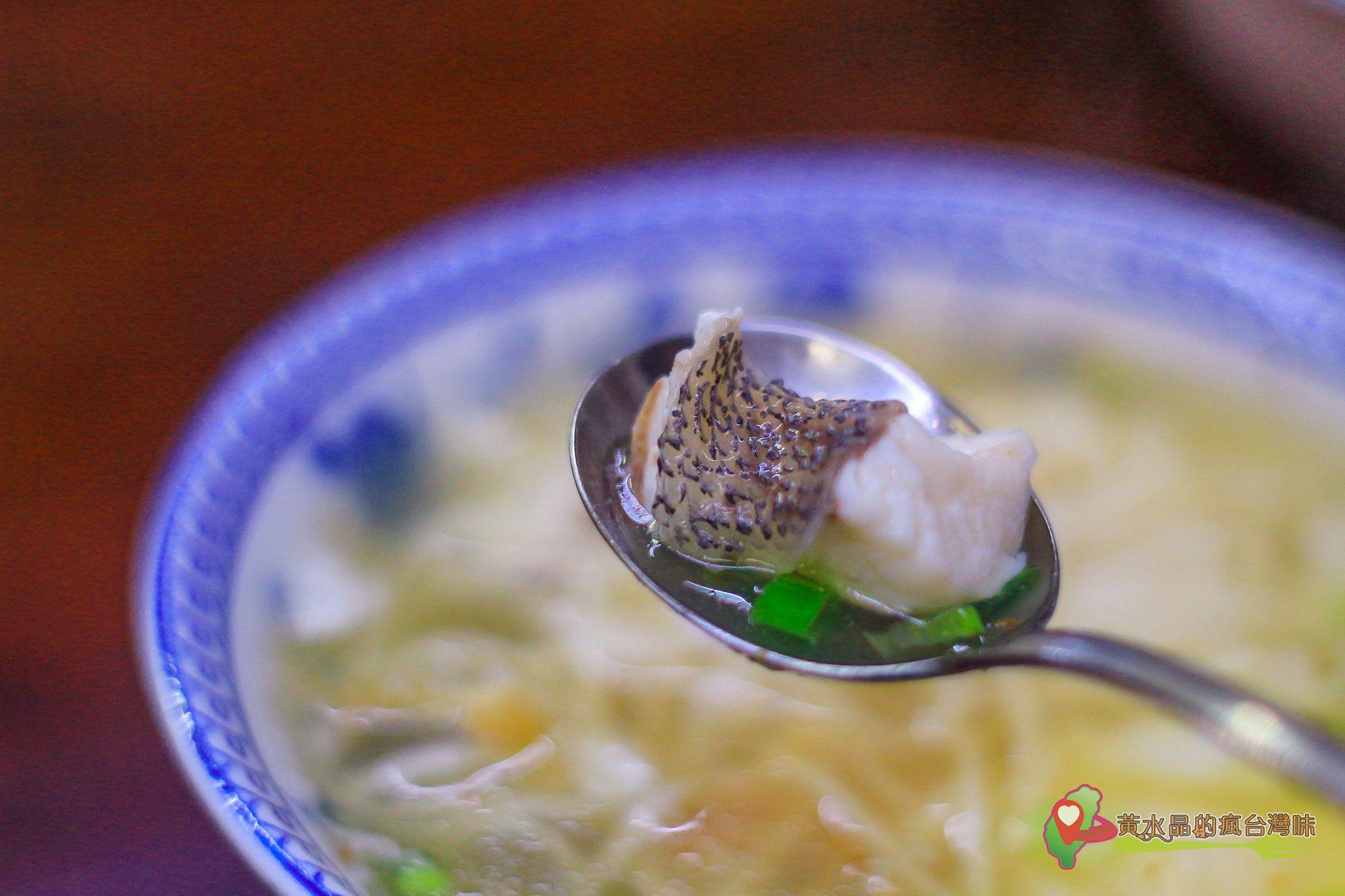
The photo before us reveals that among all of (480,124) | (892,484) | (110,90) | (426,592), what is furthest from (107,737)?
(110,90)

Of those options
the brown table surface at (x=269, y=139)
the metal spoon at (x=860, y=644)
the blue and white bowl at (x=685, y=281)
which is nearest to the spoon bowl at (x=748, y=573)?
the metal spoon at (x=860, y=644)

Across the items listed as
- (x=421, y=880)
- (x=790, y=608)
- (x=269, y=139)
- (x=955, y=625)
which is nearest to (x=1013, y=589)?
(x=955, y=625)

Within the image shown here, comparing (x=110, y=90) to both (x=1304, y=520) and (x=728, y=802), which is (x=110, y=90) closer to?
(x=728, y=802)

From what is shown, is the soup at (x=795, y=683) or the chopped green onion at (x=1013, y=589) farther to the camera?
the soup at (x=795, y=683)

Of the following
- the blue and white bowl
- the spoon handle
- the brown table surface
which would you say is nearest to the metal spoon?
the spoon handle

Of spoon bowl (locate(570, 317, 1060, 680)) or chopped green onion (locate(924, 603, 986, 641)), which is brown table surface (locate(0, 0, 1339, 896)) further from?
chopped green onion (locate(924, 603, 986, 641))

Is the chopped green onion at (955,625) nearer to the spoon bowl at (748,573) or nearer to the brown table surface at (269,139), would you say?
the spoon bowl at (748,573)

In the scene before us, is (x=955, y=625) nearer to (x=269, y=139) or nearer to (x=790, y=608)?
(x=790, y=608)
